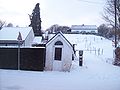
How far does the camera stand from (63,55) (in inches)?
899

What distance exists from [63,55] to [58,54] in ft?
1.53

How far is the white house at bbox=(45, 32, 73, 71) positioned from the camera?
897 inches

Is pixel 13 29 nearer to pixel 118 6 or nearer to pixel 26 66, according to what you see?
pixel 118 6

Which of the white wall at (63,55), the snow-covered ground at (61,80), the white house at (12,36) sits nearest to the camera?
the snow-covered ground at (61,80)

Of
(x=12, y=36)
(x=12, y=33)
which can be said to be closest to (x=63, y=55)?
(x=12, y=36)

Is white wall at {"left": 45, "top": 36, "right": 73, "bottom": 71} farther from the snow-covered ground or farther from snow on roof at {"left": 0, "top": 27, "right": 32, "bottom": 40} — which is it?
snow on roof at {"left": 0, "top": 27, "right": 32, "bottom": 40}

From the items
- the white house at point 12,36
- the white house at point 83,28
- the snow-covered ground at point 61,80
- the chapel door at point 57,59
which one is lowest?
the snow-covered ground at point 61,80

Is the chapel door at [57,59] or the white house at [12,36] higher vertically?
the white house at [12,36]

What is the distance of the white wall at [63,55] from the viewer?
74.7 feet

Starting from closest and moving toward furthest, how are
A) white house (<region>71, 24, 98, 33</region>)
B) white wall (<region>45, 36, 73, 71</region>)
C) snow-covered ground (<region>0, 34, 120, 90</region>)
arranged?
snow-covered ground (<region>0, 34, 120, 90</region>)
white wall (<region>45, 36, 73, 71</region>)
white house (<region>71, 24, 98, 33</region>)

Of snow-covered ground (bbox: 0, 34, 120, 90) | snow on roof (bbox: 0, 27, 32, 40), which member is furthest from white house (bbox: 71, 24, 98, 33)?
snow-covered ground (bbox: 0, 34, 120, 90)

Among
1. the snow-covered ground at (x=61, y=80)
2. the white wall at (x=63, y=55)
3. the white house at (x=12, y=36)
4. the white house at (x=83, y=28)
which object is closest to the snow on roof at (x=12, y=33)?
the white house at (x=12, y=36)

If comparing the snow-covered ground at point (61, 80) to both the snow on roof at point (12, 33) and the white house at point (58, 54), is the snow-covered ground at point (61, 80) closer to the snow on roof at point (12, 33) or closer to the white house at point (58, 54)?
the white house at point (58, 54)

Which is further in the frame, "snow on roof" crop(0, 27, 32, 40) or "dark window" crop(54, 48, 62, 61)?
"snow on roof" crop(0, 27, 32, 40)
